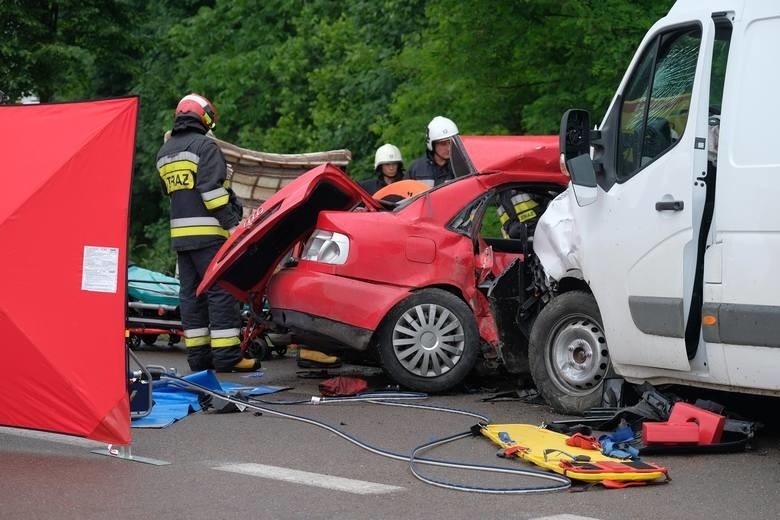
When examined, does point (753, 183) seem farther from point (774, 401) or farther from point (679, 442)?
point (774, 401)

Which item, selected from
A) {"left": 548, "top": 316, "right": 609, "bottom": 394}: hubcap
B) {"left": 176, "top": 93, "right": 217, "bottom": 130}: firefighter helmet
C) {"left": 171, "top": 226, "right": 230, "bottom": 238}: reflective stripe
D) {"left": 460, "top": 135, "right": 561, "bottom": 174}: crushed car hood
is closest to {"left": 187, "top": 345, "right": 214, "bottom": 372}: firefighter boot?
{"left": 171, "top": 226, "right": 230, "bottom": 238}: reflective stripe

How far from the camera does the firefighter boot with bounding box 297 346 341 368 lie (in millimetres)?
11836

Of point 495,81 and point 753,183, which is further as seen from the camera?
point 495,81

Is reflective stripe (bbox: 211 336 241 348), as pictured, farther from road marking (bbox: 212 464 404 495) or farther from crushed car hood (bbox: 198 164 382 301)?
road marking (bbox: 212 464 404 495)

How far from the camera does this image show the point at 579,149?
8.28m

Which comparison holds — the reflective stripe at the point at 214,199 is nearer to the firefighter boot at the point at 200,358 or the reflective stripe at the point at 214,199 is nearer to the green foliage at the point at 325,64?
the firefighter boot at the point at 200,358

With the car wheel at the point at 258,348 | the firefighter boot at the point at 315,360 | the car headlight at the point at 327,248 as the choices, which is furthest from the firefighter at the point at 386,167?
the car headlight at the point at 327,248

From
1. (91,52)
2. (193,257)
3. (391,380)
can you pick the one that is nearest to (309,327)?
(391,380)

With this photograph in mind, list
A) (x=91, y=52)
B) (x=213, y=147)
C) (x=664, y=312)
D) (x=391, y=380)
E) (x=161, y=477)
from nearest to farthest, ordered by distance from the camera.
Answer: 1. (x=161, y=477)
2. (x=664, y=312)
3. (x=391, y=380)
4. (x=213, y=147)
5. (x=91, y=52)

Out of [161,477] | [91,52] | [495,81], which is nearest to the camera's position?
[161,477]

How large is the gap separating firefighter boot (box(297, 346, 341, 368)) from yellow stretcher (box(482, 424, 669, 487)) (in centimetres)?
390

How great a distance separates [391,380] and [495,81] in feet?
21.4

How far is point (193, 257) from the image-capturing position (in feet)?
37.9

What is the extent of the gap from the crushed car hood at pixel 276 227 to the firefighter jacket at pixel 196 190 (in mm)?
866
